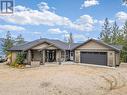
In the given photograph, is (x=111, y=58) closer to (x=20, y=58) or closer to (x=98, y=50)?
(x=98, y=50)

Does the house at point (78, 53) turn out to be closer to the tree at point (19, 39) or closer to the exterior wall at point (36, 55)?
the exterior wall at point (36, 55)

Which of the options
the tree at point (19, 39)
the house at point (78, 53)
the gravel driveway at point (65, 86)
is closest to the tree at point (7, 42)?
the tree at point (19, 39)

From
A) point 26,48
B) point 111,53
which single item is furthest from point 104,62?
point 26,48

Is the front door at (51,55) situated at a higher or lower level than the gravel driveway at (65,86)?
higher

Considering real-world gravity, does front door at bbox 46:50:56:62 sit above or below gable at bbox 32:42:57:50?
below

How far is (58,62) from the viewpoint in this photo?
4550 cm

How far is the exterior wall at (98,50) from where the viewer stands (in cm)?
4166

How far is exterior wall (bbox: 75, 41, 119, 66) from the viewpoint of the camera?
41656 millimetres

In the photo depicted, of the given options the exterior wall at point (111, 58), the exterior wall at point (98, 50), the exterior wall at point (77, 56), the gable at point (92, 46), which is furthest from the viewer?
the exterior wall at point (77, 56)

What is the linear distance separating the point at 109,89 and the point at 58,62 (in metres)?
22.7

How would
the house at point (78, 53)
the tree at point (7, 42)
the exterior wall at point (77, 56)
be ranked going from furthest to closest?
the tree at point (7, 42) < the exterior wall at point (77, 56) < the house at point (78, 53)

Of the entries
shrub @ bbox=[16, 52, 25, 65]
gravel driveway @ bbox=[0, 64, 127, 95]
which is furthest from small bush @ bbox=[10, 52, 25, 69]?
gravel driveway @ bbox=[0, 64, 127, 95]

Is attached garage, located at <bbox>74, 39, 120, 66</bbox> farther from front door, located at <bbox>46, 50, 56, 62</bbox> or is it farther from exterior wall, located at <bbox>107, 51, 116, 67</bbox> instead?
front door, located at <bbox>46, 50, 56, 62</bbox>

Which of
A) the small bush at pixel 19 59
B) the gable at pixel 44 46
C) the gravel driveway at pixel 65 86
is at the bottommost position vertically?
the gravel driveway at pixel 65 86
